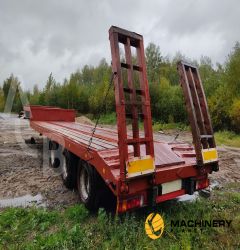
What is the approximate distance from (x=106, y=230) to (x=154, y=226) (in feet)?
2.12

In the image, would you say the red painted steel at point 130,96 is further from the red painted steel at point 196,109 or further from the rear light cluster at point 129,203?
the red painted steel at point 196,109

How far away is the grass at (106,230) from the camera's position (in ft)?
10.5

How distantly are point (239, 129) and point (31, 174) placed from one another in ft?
47.2

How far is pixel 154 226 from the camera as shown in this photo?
358 centimetres

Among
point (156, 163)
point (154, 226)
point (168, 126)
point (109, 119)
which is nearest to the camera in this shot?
point (154, 226)

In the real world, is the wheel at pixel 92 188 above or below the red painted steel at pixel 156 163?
below

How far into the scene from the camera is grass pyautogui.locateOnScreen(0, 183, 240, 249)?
320cm

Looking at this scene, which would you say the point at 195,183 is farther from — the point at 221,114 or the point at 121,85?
the point at 221,114

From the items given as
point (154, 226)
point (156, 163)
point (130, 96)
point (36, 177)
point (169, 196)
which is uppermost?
point (130, 96)

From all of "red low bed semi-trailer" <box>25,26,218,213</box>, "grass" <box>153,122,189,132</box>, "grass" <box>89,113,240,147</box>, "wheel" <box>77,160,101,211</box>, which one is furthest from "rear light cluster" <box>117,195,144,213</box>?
"grass" <box>153,122,189,132</box>

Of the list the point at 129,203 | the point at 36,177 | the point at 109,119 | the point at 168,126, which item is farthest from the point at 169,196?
the point at 109,119

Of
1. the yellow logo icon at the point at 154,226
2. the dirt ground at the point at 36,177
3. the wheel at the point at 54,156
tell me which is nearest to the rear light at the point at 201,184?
the yellow logo icon at the point at 154,226

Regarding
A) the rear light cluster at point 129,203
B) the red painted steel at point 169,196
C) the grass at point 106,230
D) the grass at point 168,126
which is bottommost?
the grass at point 106,230

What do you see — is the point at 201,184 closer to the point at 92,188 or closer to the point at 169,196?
the point at 169,196
